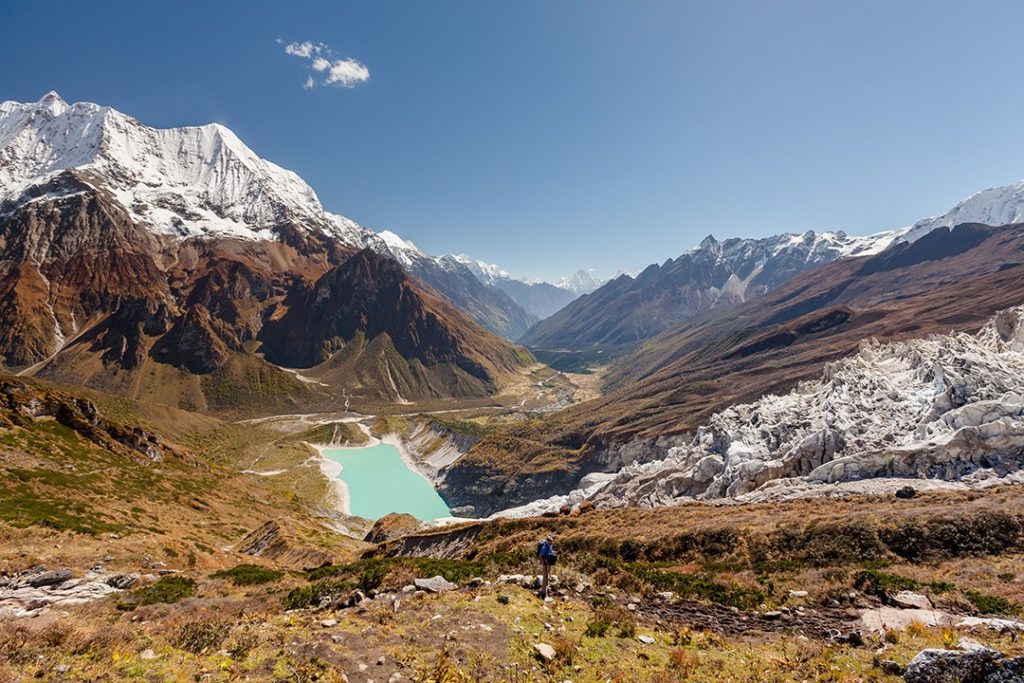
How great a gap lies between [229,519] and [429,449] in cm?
A: 10205

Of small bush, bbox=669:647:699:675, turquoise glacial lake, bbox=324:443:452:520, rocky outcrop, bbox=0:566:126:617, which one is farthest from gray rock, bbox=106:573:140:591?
turquoise glacial lake, bbox=324:443:452:520

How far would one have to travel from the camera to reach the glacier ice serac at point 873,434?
3638 cm

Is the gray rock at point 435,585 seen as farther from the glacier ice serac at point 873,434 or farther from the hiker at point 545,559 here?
the glacier ice serac at point 873,434

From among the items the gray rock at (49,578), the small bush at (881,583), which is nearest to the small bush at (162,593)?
the gray rock at (49,578)

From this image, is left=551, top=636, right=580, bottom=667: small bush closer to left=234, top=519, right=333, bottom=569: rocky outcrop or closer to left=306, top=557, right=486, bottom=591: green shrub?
left=306, top=557, right=486, bottom=591: green shrub

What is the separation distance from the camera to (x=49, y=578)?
20781 millimetres

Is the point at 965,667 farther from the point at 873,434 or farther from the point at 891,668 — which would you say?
the point at 873,434

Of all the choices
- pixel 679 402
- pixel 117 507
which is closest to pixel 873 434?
pixel 117 507

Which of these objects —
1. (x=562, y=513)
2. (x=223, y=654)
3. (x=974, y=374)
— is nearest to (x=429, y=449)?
(x=562, y=513)

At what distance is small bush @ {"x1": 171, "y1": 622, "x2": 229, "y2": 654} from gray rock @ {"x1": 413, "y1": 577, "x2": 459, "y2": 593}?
6.81 meters

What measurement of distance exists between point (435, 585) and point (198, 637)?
26.8 feet

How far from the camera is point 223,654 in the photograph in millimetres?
11445

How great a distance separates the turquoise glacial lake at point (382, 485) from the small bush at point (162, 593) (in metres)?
86.0

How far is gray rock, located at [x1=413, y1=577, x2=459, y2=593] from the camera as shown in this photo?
17.7m
